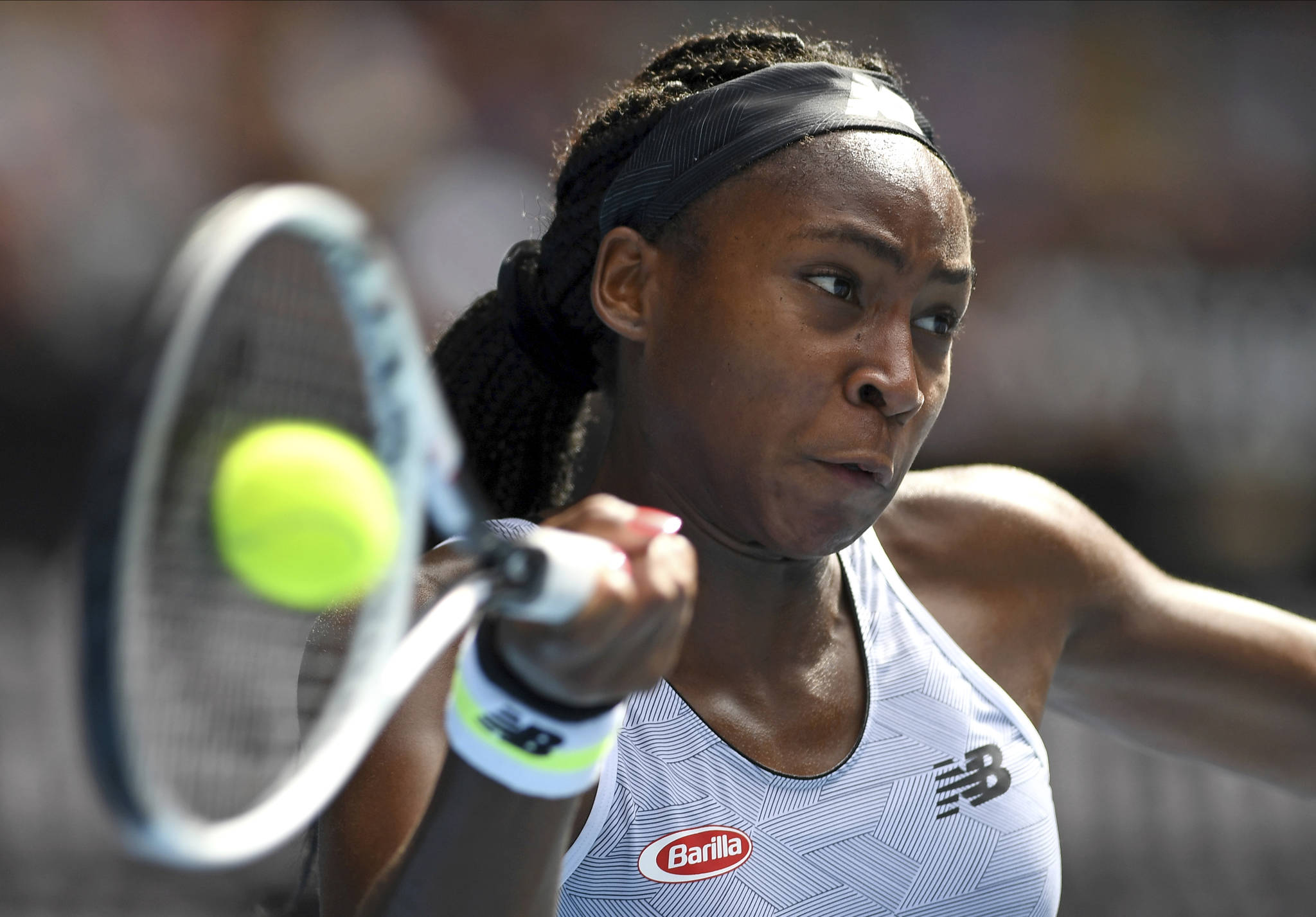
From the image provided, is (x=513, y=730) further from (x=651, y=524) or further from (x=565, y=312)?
(x=565, y=312)

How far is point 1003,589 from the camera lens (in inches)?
90.4

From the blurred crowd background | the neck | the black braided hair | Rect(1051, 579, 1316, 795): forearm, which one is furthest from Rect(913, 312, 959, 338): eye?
the blurred crowd background

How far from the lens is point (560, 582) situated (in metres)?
1.30

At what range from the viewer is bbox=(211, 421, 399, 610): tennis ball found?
1.36m

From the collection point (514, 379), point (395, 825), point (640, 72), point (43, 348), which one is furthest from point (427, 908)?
point (43, 348)

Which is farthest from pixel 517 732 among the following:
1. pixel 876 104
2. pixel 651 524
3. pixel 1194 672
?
pixel 1194 672

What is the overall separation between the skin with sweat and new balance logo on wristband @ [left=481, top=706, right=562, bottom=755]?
45 millimetres

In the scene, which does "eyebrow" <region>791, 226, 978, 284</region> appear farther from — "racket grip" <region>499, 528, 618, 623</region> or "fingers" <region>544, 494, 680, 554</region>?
"racket grip" <region>499, 528, 618, 623</region>

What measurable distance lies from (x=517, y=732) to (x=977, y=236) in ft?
20.3

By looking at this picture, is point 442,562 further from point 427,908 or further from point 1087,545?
point 1087,545

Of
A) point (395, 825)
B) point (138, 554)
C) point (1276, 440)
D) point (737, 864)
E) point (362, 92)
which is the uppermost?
point (138, 554)

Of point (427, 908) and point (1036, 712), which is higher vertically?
point (427, 908)

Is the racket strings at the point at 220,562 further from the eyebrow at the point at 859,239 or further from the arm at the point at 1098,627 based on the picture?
the arm at the point at 1098,627

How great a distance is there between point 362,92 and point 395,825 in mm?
5586
